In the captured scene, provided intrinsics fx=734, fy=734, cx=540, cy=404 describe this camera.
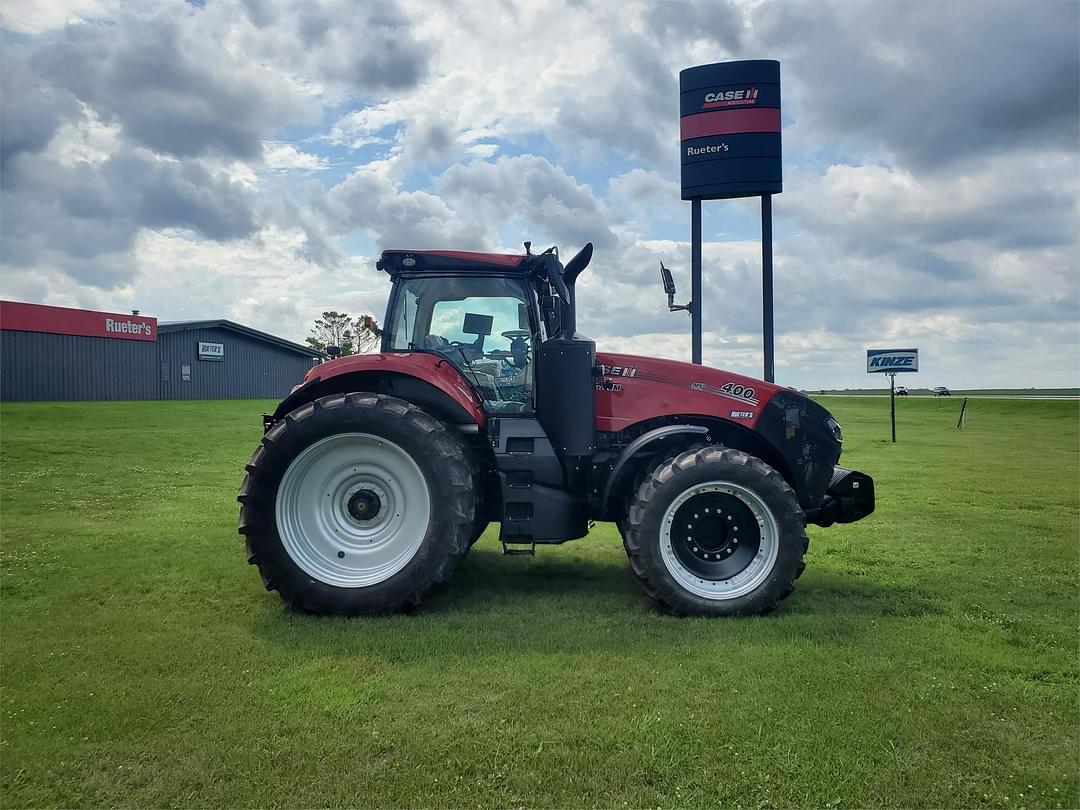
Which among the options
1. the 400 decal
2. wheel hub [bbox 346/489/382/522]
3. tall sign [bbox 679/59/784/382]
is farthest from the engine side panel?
tall sign [bbox 679/59/784/382]

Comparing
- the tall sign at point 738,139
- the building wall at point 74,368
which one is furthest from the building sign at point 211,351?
the tall sign at point 738,139

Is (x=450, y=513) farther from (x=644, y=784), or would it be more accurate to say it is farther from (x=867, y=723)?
(x=867, y=723)

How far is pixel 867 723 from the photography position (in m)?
3.44

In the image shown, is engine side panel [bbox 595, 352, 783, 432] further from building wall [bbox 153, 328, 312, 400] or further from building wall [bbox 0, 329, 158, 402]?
building wall [bbox 153, 328, 312, 400]

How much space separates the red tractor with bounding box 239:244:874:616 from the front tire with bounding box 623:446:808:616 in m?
0.01

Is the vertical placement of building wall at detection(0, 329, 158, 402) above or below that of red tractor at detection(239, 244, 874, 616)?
above

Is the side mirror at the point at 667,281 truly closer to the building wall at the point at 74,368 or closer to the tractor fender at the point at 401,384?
the tractor fender at the point at 401,384

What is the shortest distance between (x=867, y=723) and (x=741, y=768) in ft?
2.58

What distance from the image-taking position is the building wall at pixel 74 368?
1131 inches

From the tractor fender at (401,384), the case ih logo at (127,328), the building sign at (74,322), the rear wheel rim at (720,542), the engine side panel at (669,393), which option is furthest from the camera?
the case ih logo at (127,328)

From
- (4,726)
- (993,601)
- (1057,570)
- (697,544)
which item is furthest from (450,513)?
(1057,570)

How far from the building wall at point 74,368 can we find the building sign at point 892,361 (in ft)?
99.8

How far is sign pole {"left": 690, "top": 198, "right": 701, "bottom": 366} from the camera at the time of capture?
9.45 metres

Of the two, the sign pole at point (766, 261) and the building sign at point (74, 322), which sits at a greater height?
the building sign at point (74, 322)
